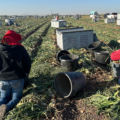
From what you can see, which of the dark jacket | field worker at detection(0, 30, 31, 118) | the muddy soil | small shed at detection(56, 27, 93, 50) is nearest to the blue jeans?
field worker at detection(0, 30, 31, 118)

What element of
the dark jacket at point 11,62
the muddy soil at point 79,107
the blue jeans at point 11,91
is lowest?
the muddy soil at point 79,107

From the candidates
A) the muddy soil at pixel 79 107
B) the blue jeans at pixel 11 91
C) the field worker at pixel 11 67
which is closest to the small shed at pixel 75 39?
the muddy soil at pixel 79 107

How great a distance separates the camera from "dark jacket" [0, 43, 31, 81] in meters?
3.05

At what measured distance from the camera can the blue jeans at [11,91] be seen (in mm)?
3156

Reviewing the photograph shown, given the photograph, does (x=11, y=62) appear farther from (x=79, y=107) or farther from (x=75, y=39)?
(x=75, y=39)

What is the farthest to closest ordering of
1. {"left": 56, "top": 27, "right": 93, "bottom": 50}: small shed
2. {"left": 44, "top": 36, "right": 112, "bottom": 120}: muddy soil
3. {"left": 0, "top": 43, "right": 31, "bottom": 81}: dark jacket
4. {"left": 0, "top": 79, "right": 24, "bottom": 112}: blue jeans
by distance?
{"left": 56, "top": 27, "right": 93, "bottom": 50}: small shed → {"left": 0, "top": 79, "right": 24, "bottom": 112}: blue jeans → {"left": 0, "top": 43, "right": 31, "bottom": 81}: dark jacket → {"left": 44, "top": 36, "right": 112, "bottom": 120}: muddy soil

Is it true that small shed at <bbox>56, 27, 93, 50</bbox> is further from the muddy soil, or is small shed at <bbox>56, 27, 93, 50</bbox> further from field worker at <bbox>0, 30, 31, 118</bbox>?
field worker at <bbox>0, 30, 31, 118</bbox>

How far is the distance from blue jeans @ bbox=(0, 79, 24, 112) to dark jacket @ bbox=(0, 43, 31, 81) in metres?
0.12

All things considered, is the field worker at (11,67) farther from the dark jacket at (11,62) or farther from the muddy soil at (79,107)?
the muddy soil at (79,107)

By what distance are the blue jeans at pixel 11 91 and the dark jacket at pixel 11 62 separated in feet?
0.39

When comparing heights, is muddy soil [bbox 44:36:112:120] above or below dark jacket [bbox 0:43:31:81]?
below

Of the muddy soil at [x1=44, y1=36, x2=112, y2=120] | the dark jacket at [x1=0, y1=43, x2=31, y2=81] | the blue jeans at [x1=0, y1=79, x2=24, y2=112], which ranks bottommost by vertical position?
the muddy soil at [x1=44, y1=36, x2=112, y2=120]

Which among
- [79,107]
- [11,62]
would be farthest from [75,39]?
[11,62]

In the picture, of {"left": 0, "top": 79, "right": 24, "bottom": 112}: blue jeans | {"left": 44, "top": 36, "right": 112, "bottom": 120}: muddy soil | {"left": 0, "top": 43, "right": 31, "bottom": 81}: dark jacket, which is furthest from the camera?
{"left": 0, "top": 79, "right": 24, "bottom": 112}: blue jeans
